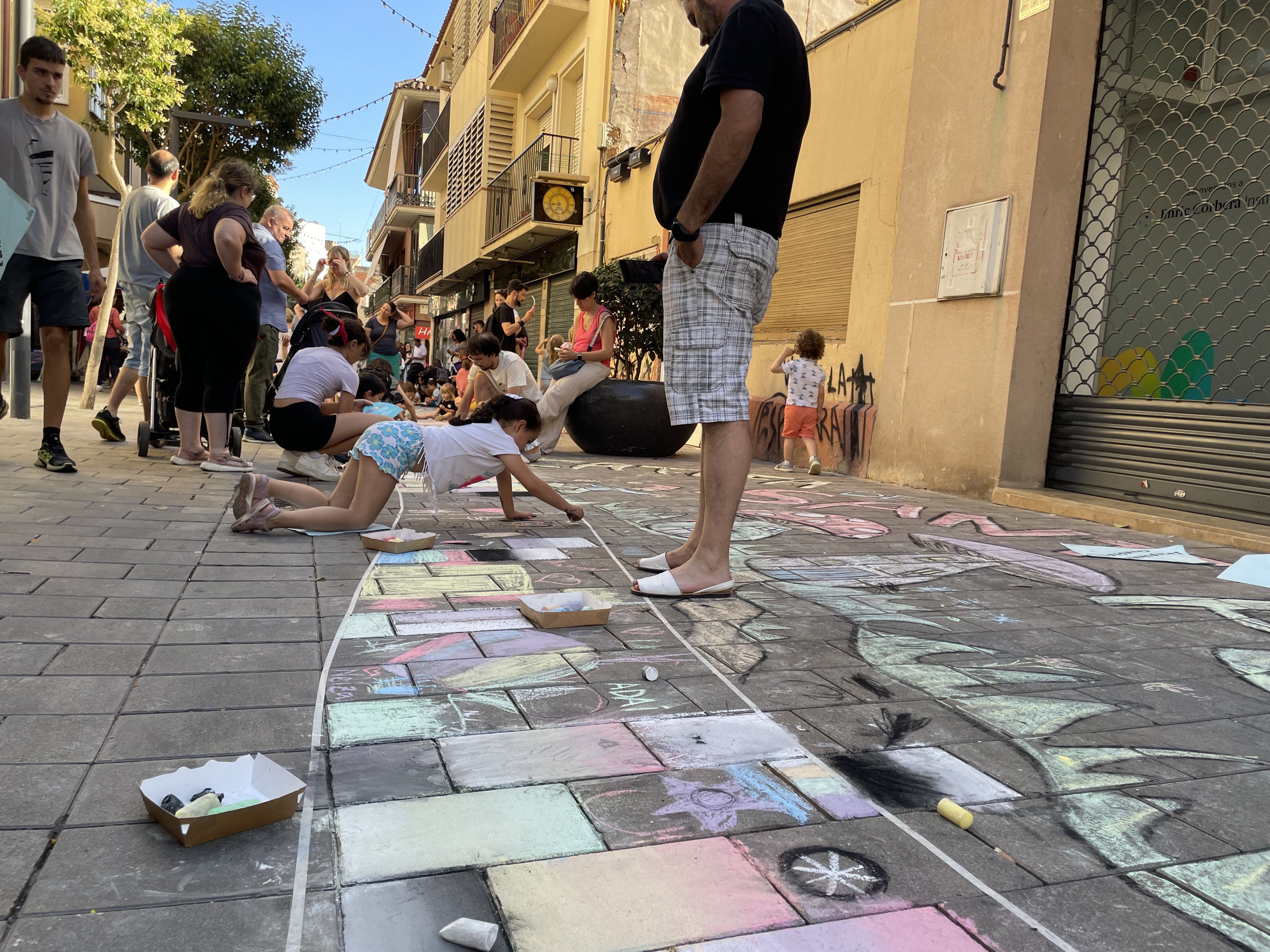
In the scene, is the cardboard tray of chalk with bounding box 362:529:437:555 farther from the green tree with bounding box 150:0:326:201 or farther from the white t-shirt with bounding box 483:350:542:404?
the green tree with bounding box 150:0:326:201

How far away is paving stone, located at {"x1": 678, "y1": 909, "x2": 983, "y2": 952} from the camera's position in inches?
45.2

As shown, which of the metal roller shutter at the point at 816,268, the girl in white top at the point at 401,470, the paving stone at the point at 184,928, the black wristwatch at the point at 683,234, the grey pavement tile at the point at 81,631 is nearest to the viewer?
the paving stone at the point at 184,928

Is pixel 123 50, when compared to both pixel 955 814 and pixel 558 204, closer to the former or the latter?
pixel 558 204

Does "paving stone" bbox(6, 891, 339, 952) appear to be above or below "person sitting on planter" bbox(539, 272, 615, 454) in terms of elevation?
below

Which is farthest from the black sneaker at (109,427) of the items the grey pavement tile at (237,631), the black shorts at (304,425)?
the grey pavement tile at (237,631)

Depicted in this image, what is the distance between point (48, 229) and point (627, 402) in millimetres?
4468

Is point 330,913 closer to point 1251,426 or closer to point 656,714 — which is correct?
point 656,714

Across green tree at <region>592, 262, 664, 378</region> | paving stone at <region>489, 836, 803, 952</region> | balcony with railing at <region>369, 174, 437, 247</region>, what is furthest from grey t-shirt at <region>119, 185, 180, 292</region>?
balcony with railing at <region>369, 174, 437, 247</region>

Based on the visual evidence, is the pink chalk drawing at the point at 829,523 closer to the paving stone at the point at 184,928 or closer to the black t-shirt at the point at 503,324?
the paving stone at the point at 184,928

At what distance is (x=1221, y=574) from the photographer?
3.66 meters

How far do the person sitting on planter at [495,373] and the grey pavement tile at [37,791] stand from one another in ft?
19.4

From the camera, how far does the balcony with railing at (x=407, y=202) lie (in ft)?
118

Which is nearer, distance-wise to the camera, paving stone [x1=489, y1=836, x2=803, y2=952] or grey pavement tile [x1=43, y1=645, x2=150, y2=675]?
paving stone [x1=489, y1=836, x2=803, y2=952]

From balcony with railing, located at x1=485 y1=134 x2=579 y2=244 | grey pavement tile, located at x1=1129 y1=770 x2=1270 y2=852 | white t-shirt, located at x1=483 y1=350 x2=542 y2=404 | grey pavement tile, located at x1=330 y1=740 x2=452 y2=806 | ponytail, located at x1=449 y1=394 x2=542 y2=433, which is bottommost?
grey pavement tile, located at x1=330 y1=740 x2=452 y2=806
